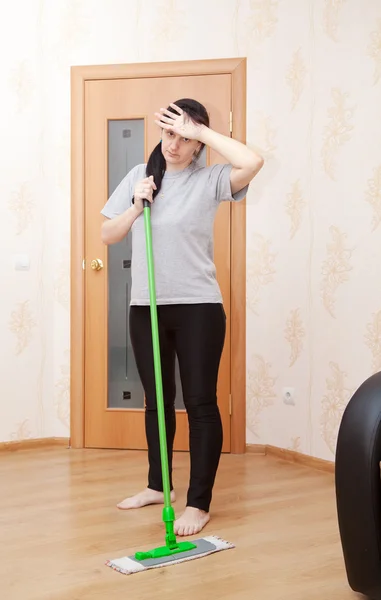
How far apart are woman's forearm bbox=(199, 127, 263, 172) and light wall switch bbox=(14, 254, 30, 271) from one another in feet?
5.34

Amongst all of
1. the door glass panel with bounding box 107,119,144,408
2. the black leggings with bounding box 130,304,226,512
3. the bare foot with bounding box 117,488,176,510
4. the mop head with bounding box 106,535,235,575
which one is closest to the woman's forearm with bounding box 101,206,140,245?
the black leggings with bounding box 130,304,226,512

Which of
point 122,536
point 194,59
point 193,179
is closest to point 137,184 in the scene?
point 193,179

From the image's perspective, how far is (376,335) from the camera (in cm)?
306

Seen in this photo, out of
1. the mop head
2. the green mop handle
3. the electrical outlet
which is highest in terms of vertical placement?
the green mop handle

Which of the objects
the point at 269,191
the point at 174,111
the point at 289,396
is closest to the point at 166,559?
the point at 174,111

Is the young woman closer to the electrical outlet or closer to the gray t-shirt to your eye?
the gray t-shirt

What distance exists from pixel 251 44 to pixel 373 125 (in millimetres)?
804

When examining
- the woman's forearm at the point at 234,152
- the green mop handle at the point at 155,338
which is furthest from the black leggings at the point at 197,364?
the woman's forearm at the point at 234,152

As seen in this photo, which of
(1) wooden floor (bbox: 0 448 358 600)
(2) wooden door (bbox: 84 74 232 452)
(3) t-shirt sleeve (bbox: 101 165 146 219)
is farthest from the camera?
(2) wooden door (bbox: 84 74 232 452)

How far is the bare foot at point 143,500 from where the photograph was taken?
2.65 meters

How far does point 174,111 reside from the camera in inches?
95.5

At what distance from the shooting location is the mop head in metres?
2.06

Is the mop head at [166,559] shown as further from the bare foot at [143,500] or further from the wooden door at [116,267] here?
the wooden door at [116,267]

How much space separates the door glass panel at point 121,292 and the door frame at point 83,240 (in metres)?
0.14
